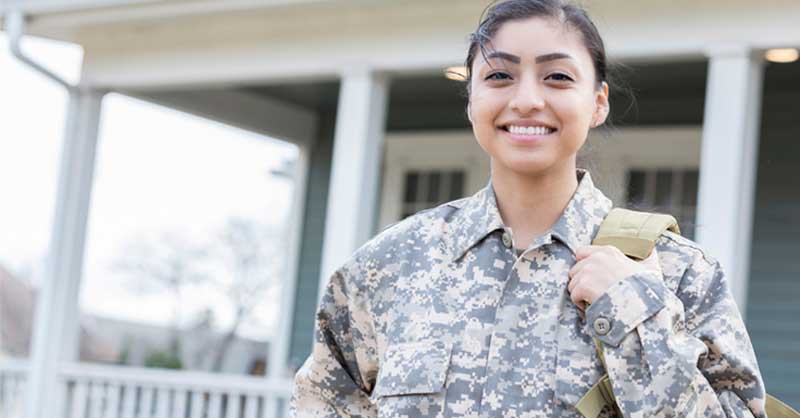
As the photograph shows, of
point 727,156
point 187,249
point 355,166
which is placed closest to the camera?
point 727,156

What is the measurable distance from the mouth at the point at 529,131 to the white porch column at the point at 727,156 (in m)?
3.94

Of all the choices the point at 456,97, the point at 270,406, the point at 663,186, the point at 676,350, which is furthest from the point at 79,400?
the point at 676,350

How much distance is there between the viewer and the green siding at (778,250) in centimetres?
793

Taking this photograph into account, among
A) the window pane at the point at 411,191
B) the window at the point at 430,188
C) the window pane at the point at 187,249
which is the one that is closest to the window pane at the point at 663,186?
the window at the point at 430,188

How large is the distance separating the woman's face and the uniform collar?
0.24ft

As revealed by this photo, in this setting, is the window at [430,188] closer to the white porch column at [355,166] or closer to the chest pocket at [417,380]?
the white porch column at [355,166]

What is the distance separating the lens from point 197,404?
7594 millimetres

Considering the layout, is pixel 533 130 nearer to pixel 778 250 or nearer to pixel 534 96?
pixel 534 96

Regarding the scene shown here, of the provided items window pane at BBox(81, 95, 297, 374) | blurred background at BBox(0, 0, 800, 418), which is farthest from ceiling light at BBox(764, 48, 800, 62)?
window pane at BBox(81, 95, 297, 374)

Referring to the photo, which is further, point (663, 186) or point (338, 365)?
point (663, 186)

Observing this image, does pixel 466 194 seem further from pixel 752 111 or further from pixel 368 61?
pixel 752 111

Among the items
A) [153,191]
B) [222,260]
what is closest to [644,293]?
[222,260]

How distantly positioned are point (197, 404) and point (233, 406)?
0.28 meters

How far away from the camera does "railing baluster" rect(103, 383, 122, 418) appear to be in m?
7.88
